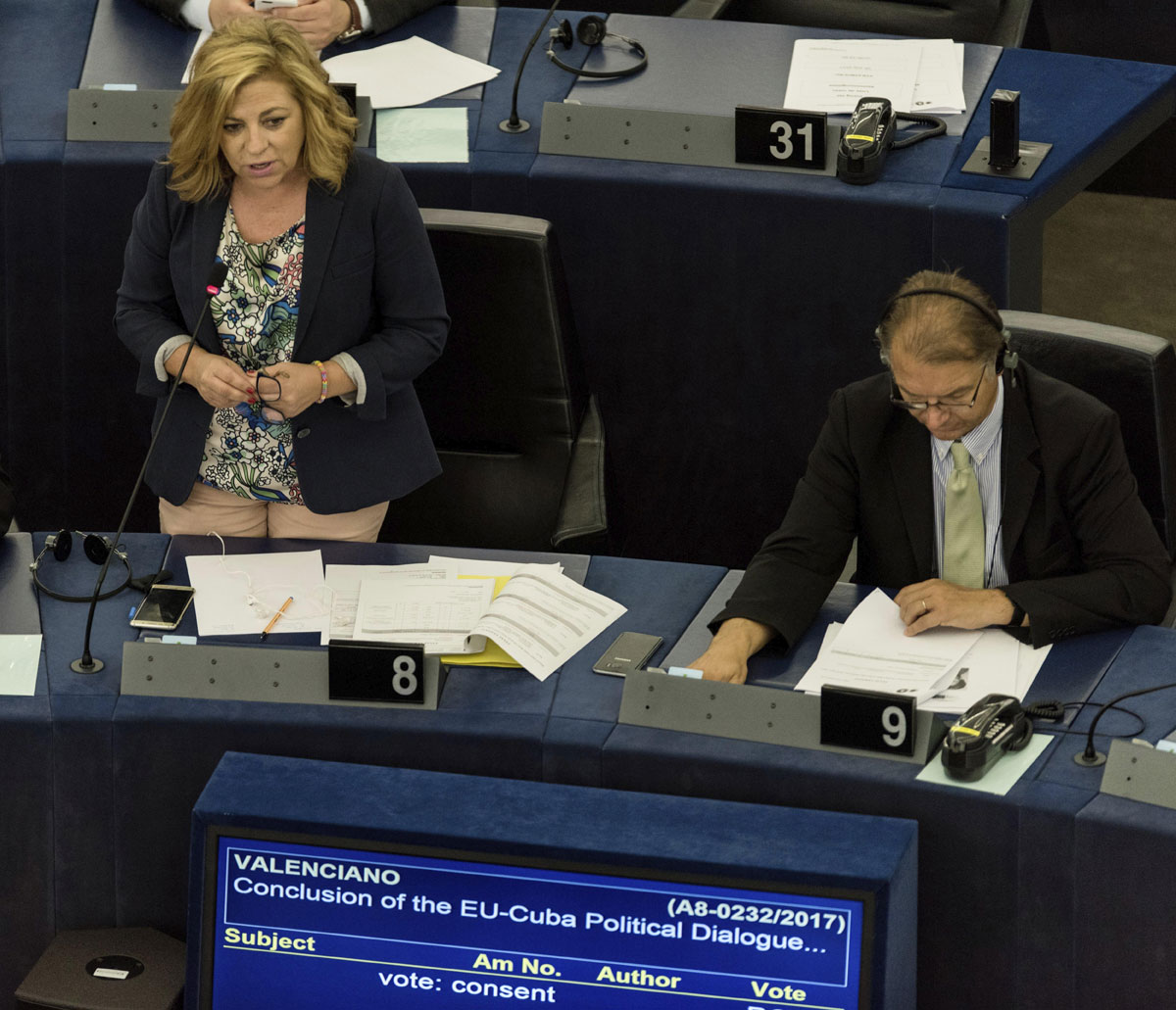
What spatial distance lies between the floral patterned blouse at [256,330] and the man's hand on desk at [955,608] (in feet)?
3.19

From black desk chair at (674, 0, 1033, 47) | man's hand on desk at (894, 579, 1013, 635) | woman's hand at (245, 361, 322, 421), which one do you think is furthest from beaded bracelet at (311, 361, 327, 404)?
→ black desk chair at (674, 0, 1033, 47)

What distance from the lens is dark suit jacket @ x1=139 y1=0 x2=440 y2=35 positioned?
4.00 m

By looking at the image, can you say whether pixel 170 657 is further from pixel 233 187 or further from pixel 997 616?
pixel 997 616

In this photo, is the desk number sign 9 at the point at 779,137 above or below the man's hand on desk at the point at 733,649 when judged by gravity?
above

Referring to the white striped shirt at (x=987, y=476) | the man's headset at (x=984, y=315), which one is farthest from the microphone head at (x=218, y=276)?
the white striped shirt at (x=987, y=476)

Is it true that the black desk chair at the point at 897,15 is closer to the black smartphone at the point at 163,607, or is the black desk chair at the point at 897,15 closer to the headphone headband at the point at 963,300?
the headphone headband at the point at 963,300

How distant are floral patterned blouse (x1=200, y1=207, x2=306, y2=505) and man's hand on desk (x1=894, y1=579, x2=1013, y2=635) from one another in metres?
0.97

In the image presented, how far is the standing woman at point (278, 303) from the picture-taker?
2.69 m

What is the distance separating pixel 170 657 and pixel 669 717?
66 cm

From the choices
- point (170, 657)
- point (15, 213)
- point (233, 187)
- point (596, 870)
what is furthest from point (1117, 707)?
point (15, 213)

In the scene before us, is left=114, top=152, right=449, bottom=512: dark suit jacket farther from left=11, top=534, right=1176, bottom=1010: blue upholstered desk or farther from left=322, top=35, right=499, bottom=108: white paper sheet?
left=322, top=35, right=499, bottom=108: white paper sheet

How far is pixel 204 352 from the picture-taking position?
9.04 ft

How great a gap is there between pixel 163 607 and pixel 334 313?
515 mm

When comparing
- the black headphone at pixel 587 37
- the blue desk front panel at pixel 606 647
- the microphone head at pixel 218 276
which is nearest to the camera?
the blue desk front panel at pixel 606 647
